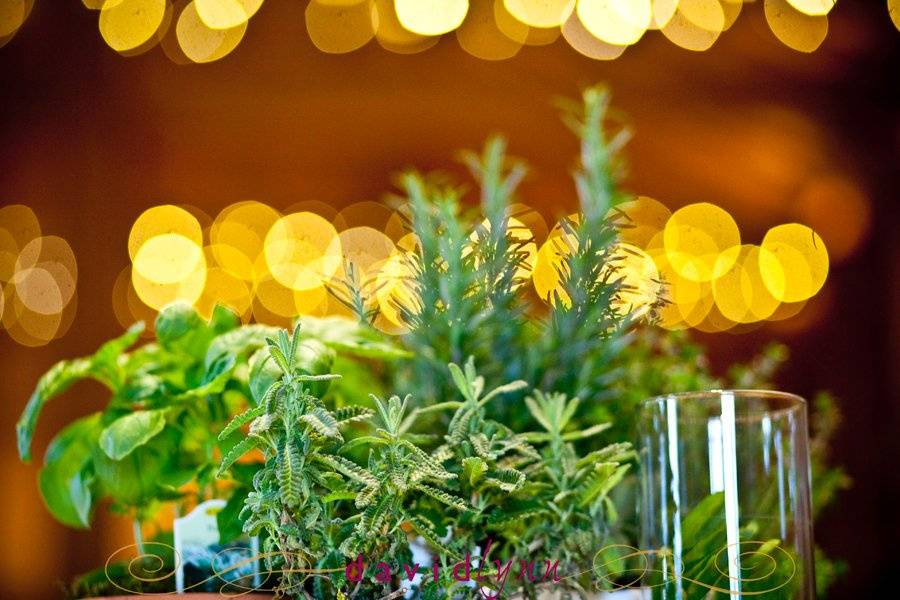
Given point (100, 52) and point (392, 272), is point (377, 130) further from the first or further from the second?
point (392, 272)

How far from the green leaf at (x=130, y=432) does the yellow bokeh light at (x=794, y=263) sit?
6.38 ft

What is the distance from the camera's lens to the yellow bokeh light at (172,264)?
91.3 inches

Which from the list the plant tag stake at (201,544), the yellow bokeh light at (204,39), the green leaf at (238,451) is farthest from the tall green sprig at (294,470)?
the yellow bokeh light at (204,39)

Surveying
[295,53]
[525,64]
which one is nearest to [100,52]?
[295,53]

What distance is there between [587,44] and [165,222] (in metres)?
1.16

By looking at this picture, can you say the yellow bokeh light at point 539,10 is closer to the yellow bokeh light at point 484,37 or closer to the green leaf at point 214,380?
the yellow bokeh light at point 484,37

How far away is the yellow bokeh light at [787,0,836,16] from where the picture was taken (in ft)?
5.83

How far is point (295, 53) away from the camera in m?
2.31

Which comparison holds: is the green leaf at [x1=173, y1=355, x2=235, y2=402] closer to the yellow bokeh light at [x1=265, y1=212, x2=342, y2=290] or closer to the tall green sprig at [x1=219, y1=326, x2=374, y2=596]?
the tall green sprig at [x1=219, y1=326, x2=374, y2=596]

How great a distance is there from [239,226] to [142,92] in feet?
1.30

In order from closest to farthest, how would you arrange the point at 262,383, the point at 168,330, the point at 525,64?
the point at 262,383
the point at 168,330
the point at 525,64

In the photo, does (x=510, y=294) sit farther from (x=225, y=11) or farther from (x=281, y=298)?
(x=281, y=298)

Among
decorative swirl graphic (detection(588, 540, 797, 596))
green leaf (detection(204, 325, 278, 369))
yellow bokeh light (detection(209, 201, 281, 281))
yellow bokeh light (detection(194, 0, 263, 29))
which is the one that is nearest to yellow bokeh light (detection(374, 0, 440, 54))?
yellow bokeh light (detection(194, 0, 263, 29))

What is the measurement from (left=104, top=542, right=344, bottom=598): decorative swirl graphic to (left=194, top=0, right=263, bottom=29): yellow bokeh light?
177cm
